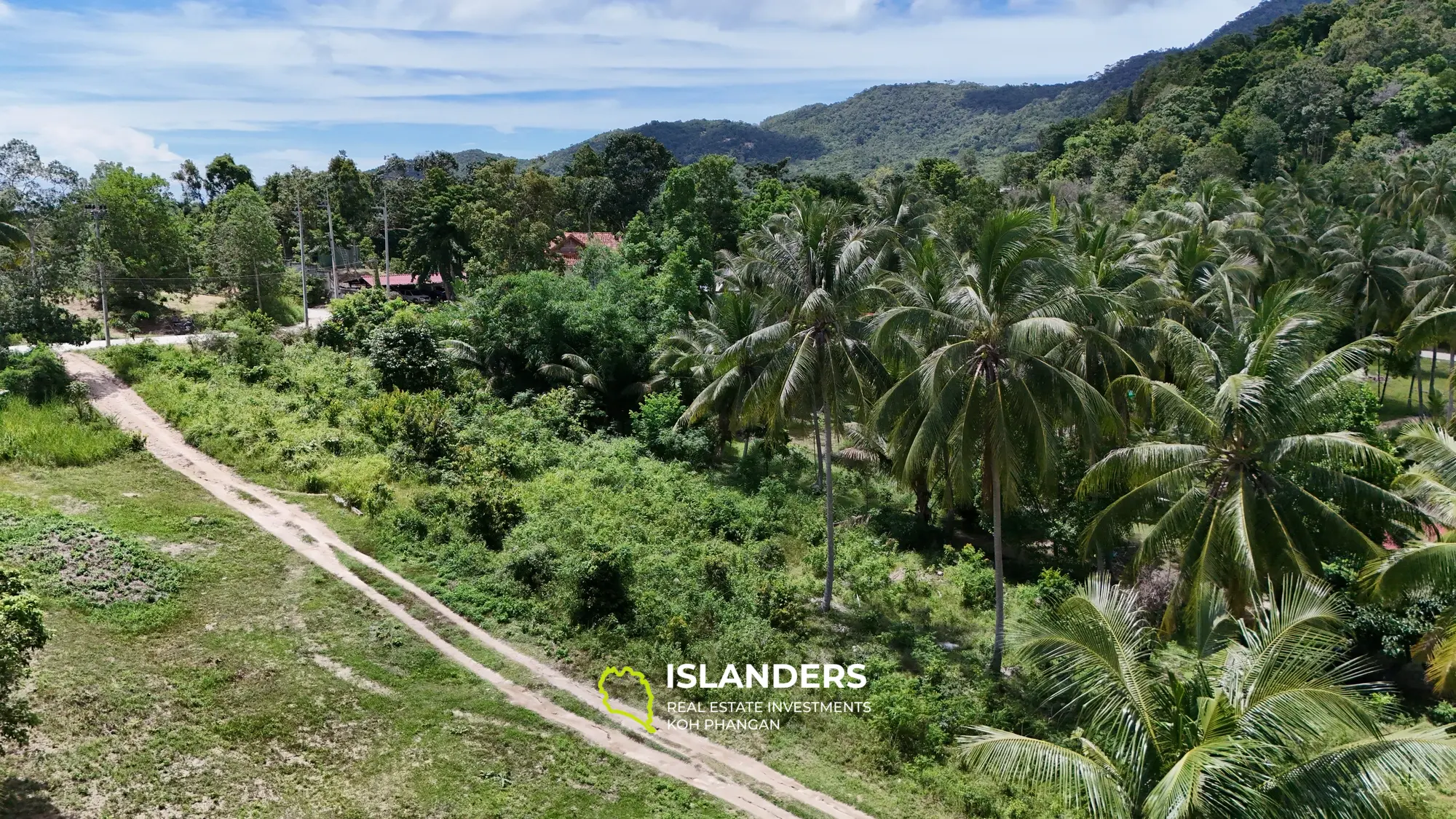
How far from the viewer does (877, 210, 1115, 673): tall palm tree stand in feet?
47.2

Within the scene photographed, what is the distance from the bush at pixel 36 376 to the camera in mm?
24328

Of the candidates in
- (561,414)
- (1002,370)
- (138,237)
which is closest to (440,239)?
(138,237)

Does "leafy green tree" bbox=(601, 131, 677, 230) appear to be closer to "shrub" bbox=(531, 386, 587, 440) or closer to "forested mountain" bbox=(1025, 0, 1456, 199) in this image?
"forested mountain" bbox=(1025, 0, 1456, 199)

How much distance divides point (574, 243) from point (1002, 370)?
44.2 metres

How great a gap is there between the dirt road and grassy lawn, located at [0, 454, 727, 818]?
0.35 m

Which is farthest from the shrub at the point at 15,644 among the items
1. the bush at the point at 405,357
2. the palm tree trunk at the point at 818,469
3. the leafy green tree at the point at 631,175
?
the leafy green tree at the point at 631,175

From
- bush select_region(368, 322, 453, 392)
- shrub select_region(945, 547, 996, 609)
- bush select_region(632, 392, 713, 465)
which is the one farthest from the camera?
bush select_region(368, 322, 453, 392)

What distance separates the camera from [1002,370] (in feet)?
48.9

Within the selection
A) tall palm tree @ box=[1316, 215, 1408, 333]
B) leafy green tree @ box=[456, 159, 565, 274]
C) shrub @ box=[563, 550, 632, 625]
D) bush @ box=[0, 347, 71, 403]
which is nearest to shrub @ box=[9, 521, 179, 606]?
shrub @ box=[563, 550, 632, 625]

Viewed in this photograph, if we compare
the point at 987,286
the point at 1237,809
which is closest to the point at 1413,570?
the point at 1237,809

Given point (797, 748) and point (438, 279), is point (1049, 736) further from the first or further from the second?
point (438, 279)

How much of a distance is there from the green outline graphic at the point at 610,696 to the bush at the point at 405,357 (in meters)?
17.4

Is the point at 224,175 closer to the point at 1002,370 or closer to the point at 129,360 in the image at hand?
the point at 129,360

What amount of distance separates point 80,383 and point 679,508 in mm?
18804
